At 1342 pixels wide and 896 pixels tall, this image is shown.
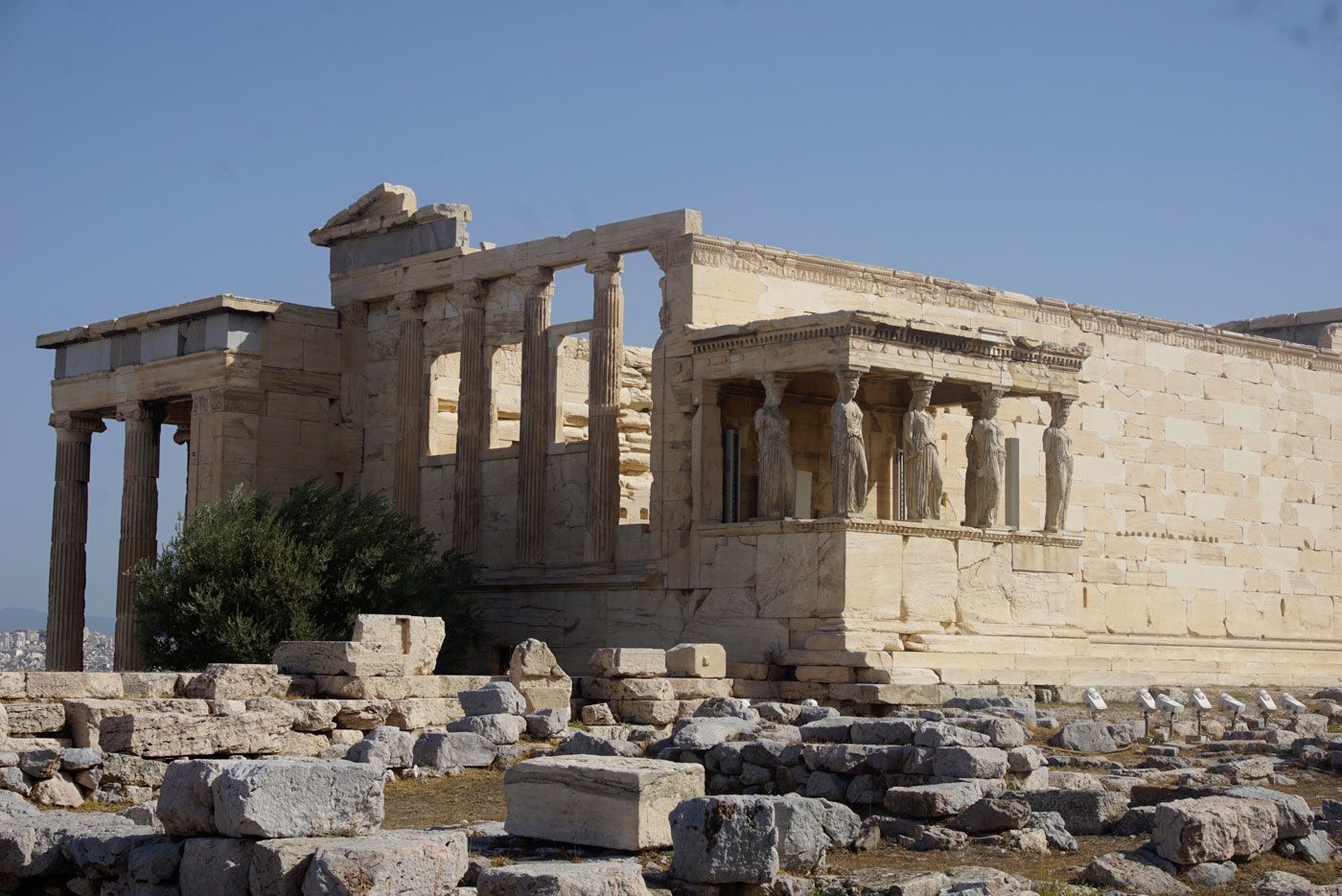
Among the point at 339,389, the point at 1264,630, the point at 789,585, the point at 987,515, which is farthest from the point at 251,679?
the point at 1264,630

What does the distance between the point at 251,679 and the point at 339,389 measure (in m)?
10.9

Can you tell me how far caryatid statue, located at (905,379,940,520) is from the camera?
20.3 metres

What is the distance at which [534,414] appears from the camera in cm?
2327

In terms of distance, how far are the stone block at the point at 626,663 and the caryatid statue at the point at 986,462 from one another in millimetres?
4865

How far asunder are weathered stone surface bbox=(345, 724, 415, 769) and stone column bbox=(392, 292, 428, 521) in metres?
11.0

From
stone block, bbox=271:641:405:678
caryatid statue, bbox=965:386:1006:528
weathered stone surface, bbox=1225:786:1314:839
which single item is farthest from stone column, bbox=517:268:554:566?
weathered stone surface, bbox=1225:786:1314:839

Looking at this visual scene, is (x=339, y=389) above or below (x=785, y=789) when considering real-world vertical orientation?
above

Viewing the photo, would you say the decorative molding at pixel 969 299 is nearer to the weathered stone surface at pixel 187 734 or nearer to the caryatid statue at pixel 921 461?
the caryatid statue at pixel 921 461

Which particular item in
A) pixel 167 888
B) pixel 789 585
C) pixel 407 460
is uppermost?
pixel 407 460

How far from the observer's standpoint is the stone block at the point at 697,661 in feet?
59.4

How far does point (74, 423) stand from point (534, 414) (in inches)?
302

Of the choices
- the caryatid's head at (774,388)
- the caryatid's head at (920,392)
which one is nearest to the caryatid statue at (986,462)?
the caryatid's head at (920,392)

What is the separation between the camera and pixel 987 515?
21.0m

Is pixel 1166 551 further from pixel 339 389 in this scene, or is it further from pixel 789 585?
pixel 339 389
